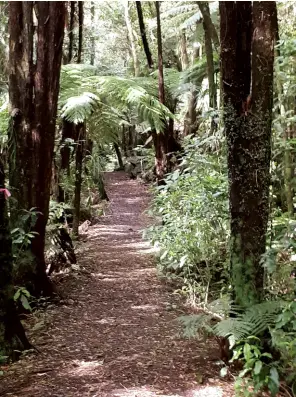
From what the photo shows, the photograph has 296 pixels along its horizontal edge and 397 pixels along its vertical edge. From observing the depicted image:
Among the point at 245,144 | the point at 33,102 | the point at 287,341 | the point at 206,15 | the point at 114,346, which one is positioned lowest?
the point at 114,346

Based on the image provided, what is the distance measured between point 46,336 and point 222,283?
195cm

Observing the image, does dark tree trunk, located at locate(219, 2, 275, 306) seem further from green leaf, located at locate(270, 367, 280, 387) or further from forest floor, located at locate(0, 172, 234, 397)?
forest floor, located at locate(0, 172, 234, 397)

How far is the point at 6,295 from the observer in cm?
342

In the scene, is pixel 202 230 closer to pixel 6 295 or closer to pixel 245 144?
pixel 245 144

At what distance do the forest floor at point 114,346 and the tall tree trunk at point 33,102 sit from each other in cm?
78

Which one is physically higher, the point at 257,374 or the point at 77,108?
the point at 77,108

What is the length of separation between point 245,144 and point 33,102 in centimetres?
263

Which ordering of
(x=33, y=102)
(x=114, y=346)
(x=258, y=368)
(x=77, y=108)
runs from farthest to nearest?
(x=77, y=108) < (x=33, y=102) < (x=114, y=346) < (x=258, y=368)

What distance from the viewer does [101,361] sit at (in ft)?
11.3

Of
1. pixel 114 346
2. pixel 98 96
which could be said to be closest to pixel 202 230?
pixel 114 346

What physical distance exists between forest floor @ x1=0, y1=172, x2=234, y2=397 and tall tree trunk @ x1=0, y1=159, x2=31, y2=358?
6.1 inches

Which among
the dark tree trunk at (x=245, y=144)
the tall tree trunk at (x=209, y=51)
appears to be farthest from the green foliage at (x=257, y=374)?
the tall tree trunk at (x=209, y=51)

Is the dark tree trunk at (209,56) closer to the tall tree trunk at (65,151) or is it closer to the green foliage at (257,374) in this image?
the tall tree trunk at (65,151)

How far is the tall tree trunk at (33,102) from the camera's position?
4.68 m
